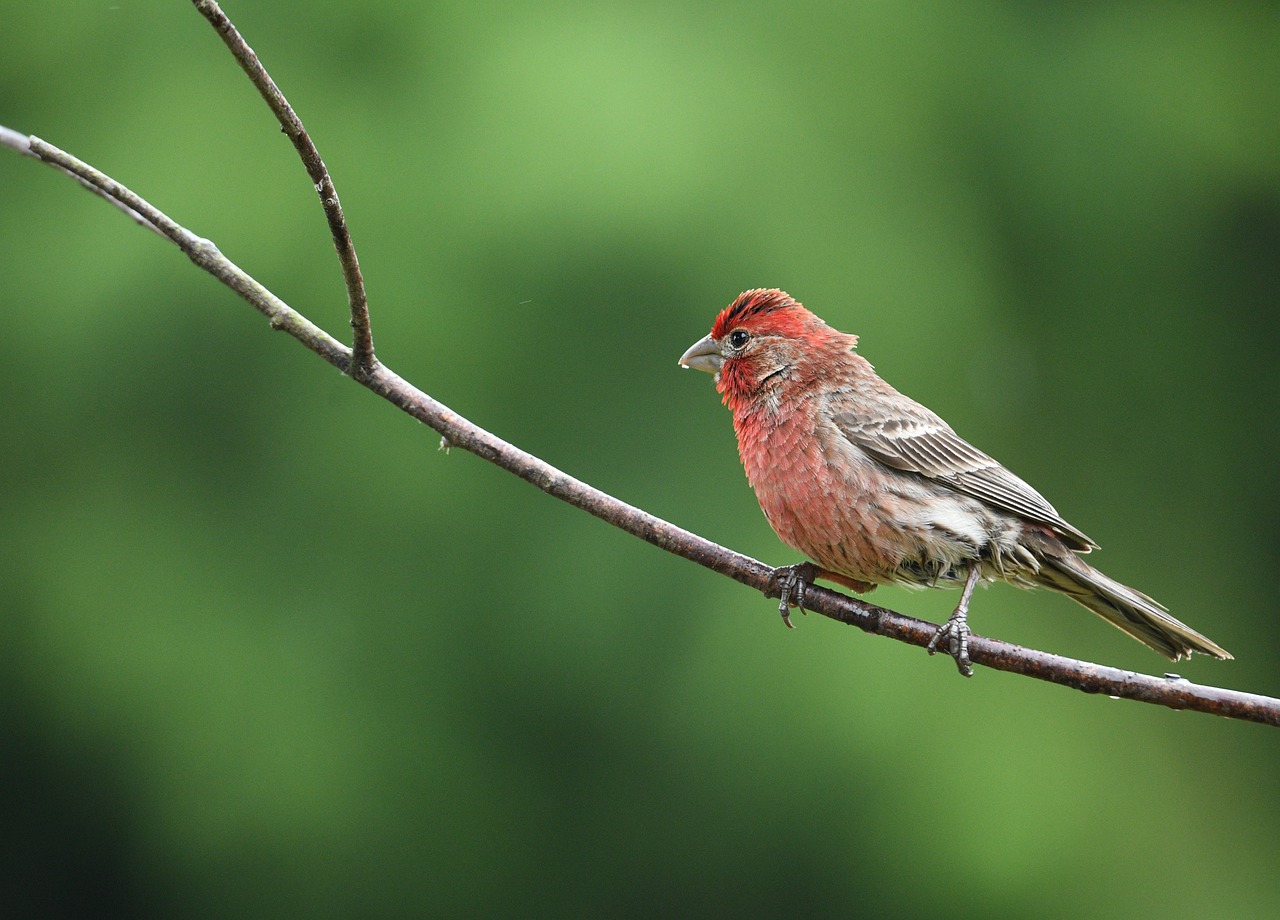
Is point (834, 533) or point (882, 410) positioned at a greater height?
point (882, 410)

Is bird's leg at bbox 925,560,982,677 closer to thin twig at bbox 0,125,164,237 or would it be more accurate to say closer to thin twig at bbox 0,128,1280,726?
thin twig at bbox 0,128,1280,726

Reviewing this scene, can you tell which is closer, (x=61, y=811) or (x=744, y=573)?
(x=744, y=573)

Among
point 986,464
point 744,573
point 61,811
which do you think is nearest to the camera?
point 744,573

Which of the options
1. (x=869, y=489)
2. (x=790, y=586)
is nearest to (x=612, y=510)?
(x=790, y=586)

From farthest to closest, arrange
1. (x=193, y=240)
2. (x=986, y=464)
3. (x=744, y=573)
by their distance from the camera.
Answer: (x=986, y=464) → (x=744, y=573) → (x=193, y=240)

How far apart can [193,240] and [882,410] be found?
2.42 m

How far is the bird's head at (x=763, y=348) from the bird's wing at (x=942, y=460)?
278 mm

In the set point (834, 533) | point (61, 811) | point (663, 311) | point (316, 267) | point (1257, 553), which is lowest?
point (61, 811)

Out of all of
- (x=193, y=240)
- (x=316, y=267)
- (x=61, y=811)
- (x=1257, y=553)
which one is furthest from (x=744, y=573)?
(x=1257, y=553)

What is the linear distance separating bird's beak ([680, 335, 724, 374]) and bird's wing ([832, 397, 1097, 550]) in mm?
515

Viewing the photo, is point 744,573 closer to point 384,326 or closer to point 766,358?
point 766,358

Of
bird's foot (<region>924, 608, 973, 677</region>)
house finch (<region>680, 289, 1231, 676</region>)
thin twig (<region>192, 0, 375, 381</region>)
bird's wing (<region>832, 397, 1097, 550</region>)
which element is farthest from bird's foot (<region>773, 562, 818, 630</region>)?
thin twig (<region>192, 0, 375, 381</region>)

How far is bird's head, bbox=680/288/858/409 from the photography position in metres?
4.41

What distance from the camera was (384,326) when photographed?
22.8 feet
